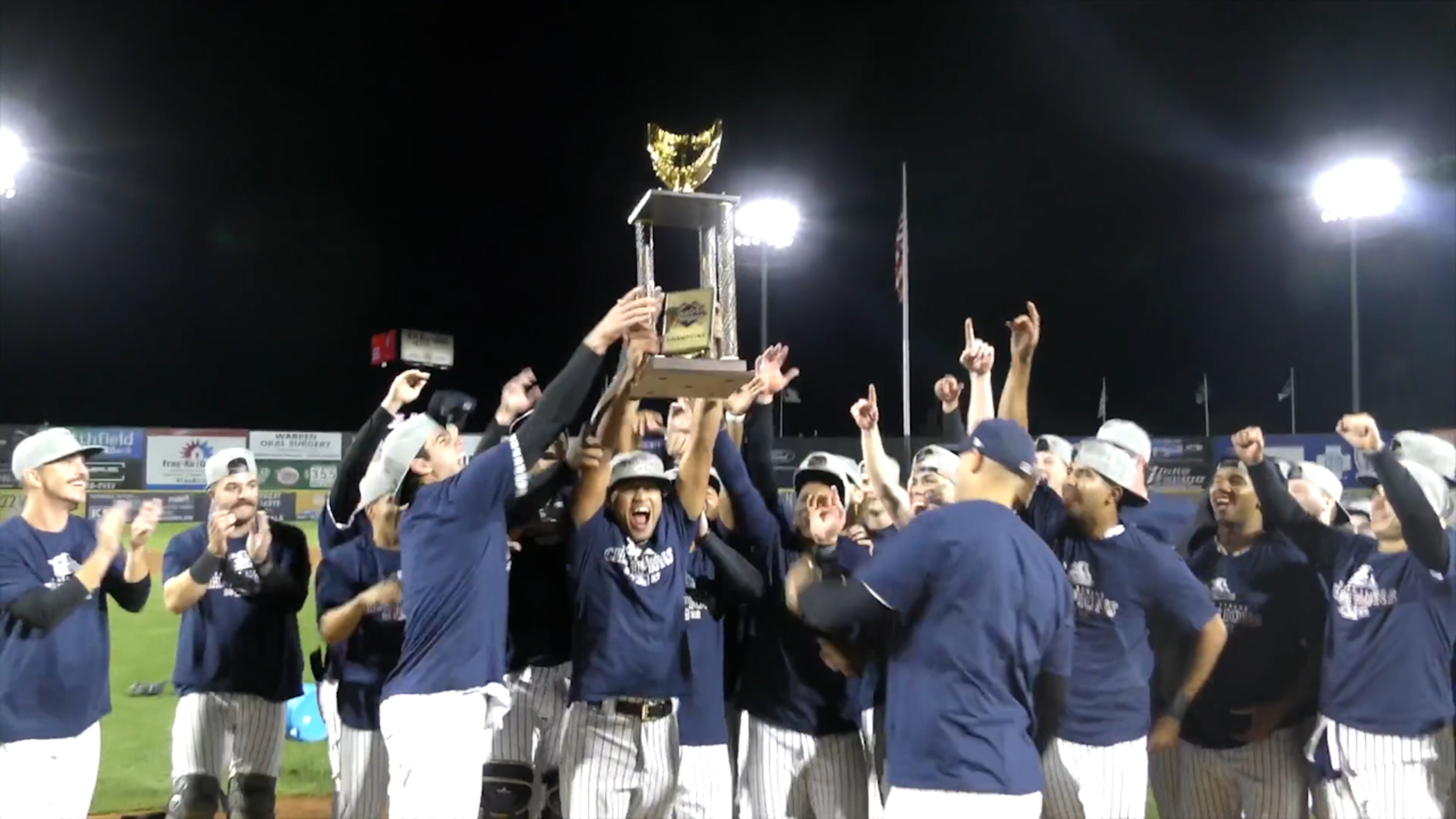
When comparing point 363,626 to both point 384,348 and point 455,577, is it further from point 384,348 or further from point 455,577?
point 384,348

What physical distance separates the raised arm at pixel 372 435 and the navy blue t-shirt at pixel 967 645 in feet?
7.72

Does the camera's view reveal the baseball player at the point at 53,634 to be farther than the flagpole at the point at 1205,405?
No

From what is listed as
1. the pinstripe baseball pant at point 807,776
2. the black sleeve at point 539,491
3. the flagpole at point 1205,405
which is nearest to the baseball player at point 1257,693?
the pinstripe baseball pant at point 807,776

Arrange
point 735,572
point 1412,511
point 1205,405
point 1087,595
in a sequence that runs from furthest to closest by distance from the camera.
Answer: point 1205,405
point 735,572
point 1412,511
point 1087,595

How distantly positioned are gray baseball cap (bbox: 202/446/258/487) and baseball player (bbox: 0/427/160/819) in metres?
0.46

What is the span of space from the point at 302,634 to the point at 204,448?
2902 mm

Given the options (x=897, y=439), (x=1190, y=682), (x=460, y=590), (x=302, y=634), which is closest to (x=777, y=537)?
(x=460, y=590)

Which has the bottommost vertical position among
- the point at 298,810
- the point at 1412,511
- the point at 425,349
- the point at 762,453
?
the point at 298,810

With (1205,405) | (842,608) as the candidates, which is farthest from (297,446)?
(1205,405)

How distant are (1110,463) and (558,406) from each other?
6.82 ft

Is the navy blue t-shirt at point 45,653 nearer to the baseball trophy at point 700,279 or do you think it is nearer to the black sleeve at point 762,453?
the baseball trophy at point 700,279

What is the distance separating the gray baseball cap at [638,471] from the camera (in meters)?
4.38

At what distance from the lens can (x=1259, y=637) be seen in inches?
185

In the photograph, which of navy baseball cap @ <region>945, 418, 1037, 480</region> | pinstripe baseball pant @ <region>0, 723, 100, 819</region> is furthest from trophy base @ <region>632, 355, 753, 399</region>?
pinstripe baseball pant @ <region>0, 723, 100, 819</region>
